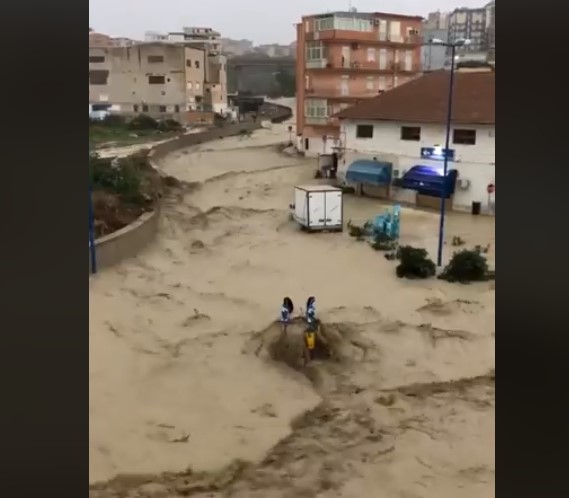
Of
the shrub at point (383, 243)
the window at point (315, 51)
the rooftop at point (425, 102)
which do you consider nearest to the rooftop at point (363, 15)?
the window at point (315, 51)

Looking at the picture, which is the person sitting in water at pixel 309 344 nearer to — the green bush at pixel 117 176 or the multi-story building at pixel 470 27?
the green bush at pixel 117 176

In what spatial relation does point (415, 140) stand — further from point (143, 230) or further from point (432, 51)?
point (143, 230)

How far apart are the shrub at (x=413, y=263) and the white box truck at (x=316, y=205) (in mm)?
259

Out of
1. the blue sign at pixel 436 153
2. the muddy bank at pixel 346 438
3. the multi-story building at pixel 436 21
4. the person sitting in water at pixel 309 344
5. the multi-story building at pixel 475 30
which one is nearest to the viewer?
the muddy bank at pixel 346 438

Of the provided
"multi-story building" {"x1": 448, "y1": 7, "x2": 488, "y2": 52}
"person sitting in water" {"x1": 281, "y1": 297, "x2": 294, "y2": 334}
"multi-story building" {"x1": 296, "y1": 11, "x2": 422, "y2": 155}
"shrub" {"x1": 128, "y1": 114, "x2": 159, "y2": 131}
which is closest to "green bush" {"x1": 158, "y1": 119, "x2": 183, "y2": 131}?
"shrub" {"x1": 128, "y1": 114, "x2": 159, "y2": 131}

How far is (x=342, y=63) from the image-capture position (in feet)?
6.91

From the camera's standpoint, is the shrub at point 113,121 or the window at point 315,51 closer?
the shrub at point 113,121

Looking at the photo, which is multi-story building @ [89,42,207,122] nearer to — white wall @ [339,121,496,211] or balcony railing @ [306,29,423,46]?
balcony railing @ [306,29,423,46]

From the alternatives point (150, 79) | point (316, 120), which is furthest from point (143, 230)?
point (316, 120)

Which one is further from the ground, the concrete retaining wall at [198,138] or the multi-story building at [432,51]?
the multi-story building at [432,51]

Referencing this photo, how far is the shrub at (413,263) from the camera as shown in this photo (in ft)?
7.14

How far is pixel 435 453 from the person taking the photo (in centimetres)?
179
